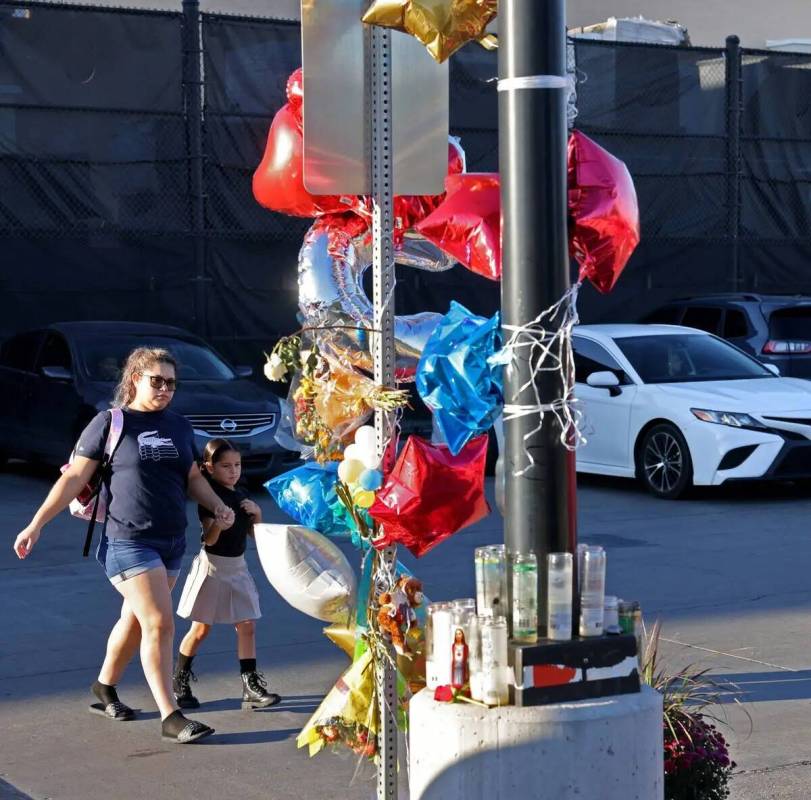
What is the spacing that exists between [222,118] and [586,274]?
47.1ft

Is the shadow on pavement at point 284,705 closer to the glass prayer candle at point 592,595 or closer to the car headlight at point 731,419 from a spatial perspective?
the glass prayer candle at point 592,595

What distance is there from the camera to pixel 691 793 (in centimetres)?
491

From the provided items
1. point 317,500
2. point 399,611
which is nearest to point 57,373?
point 317,500

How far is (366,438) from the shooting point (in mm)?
4770

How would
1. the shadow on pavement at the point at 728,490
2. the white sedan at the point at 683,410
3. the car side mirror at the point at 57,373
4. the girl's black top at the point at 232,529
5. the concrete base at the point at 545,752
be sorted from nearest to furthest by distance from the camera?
1. the concrete base at the point at 545,752
2. the girl's black top at the point at 232,529
3. the white sedan at the point at 683,410
4. the shadow on pavement at the point at 728,490
5. the car side mirror at the point at 57,373

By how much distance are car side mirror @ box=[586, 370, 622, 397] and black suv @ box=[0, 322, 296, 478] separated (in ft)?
9.61

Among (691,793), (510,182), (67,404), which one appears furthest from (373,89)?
(67,404)

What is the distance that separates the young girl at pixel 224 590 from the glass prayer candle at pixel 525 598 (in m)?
3.17

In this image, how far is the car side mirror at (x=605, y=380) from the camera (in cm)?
1381

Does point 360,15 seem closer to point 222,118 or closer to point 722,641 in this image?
point 722,641

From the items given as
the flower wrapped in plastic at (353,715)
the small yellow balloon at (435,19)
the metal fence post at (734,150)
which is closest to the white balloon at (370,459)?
the flower wrapped in plastic at (353,715)

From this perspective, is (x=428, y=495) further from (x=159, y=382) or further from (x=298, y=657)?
(x=298, y=657)

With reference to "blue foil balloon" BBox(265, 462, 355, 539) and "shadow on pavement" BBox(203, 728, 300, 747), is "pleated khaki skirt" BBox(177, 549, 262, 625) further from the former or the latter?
"blue foil balloon" BBox(265, 462, 355, 539)

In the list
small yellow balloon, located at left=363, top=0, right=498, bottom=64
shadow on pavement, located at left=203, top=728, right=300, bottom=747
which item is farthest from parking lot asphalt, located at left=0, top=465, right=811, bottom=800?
small yellow balloon, located at left=363, top=0, right=498, bottom=64
